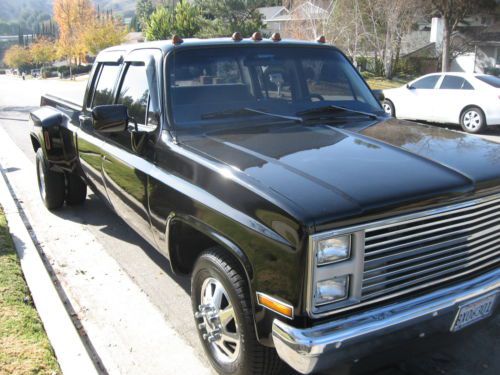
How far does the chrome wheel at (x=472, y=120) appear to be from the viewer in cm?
1240

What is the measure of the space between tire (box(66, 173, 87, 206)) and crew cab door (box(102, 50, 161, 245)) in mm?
1904

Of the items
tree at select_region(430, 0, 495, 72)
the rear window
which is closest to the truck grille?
the rear window

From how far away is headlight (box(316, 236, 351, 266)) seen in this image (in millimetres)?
2295

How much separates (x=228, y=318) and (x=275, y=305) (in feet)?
1.82

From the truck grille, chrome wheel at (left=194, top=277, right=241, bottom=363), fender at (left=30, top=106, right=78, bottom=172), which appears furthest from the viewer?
fender at (left=30, top=106, right=78, bottom=172)

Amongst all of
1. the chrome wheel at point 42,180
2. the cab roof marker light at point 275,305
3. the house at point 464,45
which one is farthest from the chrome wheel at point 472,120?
the house at point 464,45

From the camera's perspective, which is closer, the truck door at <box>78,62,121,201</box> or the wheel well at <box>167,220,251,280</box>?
the wheel well at <box>167,220,251,280</box>

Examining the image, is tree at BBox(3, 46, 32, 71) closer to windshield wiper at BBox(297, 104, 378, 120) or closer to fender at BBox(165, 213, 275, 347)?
windshield wiper at BBox(297, 104, 378, 120)

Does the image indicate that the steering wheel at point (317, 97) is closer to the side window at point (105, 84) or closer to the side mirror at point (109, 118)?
the side mirror at point (109, 118)

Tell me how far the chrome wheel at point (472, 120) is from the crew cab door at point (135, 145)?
34.1ft

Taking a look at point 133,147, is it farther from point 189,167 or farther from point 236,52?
point 236,52

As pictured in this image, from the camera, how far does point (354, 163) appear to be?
2826 millimetres

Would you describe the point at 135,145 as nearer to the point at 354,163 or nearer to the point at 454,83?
the point at 354,163

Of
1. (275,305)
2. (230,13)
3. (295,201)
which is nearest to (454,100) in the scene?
(295,201)
